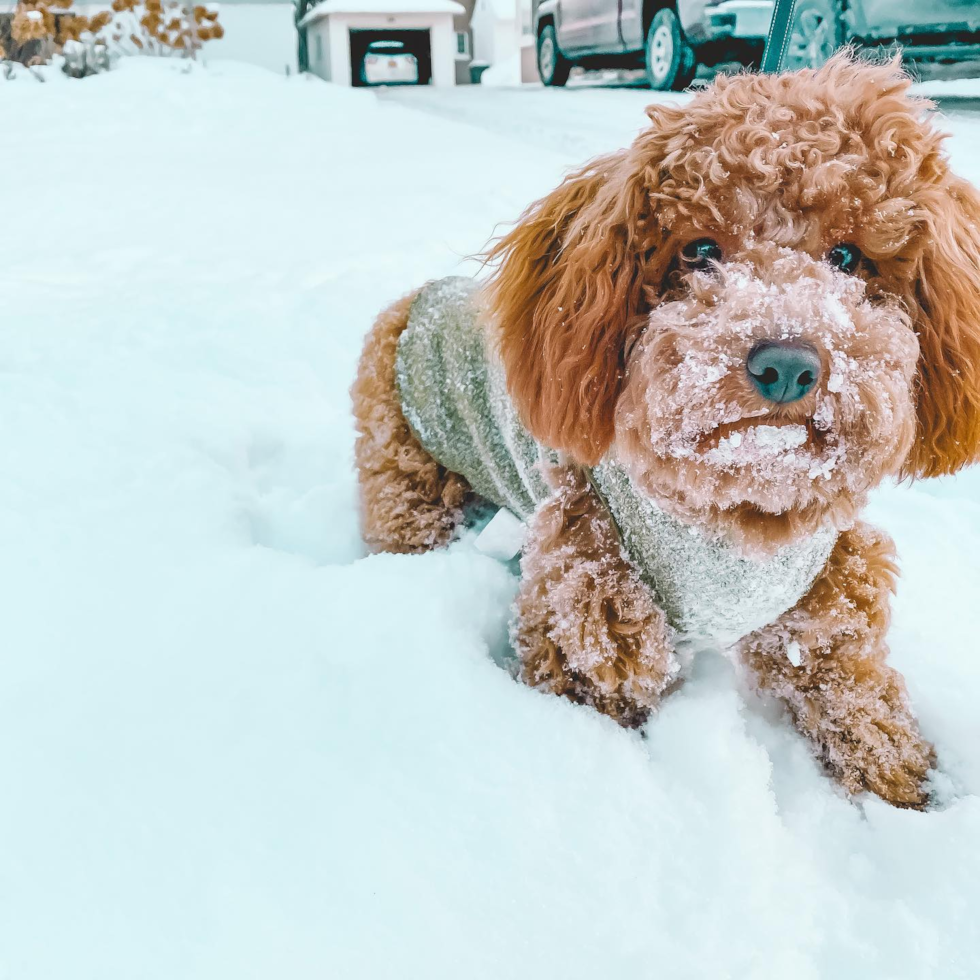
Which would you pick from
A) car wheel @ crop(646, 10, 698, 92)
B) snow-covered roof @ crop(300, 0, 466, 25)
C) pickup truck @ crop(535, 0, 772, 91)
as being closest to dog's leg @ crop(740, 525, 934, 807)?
pickup truck @ crop(535, 0, 772, 91)

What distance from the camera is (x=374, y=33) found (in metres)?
19.5

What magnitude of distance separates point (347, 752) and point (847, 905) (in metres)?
0.88

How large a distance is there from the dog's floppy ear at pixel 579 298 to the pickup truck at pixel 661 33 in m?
5.14

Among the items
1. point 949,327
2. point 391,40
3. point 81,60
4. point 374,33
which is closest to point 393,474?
point 949,327

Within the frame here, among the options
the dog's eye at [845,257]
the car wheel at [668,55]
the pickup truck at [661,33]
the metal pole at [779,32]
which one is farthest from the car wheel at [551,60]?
the dog's eye at [845,257]

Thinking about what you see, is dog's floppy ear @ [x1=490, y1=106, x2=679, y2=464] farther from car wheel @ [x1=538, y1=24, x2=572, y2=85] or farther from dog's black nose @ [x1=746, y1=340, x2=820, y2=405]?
car wheel @ [x1=538, y1=24, x2=572, y2=85]

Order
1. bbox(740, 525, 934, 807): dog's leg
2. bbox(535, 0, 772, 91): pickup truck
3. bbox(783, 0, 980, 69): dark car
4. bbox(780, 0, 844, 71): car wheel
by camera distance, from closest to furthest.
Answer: bbox(740, 525, 934, 807): dog's leg, bbox(783, 0, 980, 69): dark car, bbox(780, 0, 844, 71): car wheel, bbox(535, 0, 772, 91): pickup truck

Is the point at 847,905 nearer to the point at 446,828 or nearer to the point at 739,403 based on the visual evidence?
the point at 446,828

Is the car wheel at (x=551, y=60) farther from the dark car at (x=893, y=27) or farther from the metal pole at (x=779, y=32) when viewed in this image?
the metal pole at (x=779, y=32)

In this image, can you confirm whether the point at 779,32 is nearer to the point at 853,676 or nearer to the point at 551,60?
the point at 853,676

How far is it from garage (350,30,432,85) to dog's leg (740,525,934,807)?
814 inches

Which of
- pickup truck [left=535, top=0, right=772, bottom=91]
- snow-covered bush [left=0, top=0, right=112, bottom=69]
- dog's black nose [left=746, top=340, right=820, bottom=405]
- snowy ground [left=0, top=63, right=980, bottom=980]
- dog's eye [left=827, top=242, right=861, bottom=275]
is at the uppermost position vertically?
snow-covered bush [left=0, top=0, right=112, bottom=69]

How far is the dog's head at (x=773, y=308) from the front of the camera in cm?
128

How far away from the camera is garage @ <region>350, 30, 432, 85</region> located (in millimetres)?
19594
